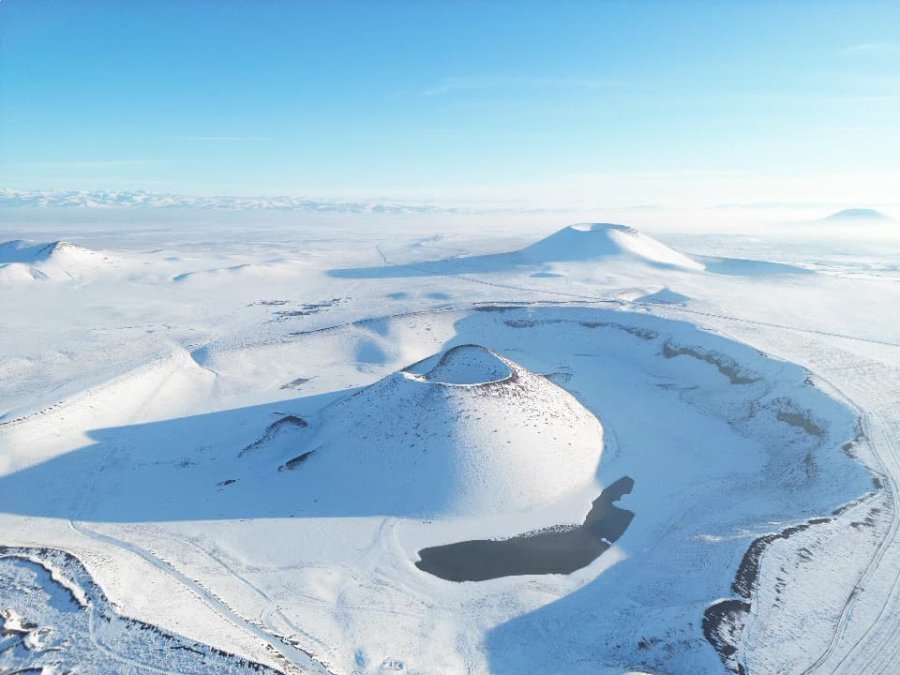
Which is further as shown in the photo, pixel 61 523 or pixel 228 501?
pixel 228 501

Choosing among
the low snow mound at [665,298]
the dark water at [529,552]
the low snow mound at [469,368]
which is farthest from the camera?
the low snow mound at [665,298]

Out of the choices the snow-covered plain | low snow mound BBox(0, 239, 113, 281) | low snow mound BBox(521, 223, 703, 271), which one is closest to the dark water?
the snow-covered plain

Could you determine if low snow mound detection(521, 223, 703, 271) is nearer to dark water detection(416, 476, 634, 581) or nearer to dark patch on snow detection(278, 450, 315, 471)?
dark patch on snow detection(278, 450, 315, 471)

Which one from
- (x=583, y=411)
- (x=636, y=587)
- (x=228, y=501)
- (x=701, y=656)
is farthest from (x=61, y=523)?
(x=583, y=411)

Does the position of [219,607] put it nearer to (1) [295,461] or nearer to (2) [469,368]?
(1) [295,461]

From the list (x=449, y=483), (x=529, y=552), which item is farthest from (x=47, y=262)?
(x=529, y=552)

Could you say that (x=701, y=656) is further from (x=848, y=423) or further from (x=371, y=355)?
(x=371, y=355)

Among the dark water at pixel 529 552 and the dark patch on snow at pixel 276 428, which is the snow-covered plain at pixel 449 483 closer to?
the dark patch on snow at pixel 276 428

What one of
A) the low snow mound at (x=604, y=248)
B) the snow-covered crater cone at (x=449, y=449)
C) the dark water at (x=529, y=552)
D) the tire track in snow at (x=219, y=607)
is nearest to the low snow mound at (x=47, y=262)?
the snow-covered crater cone at (x=449, y=449)
